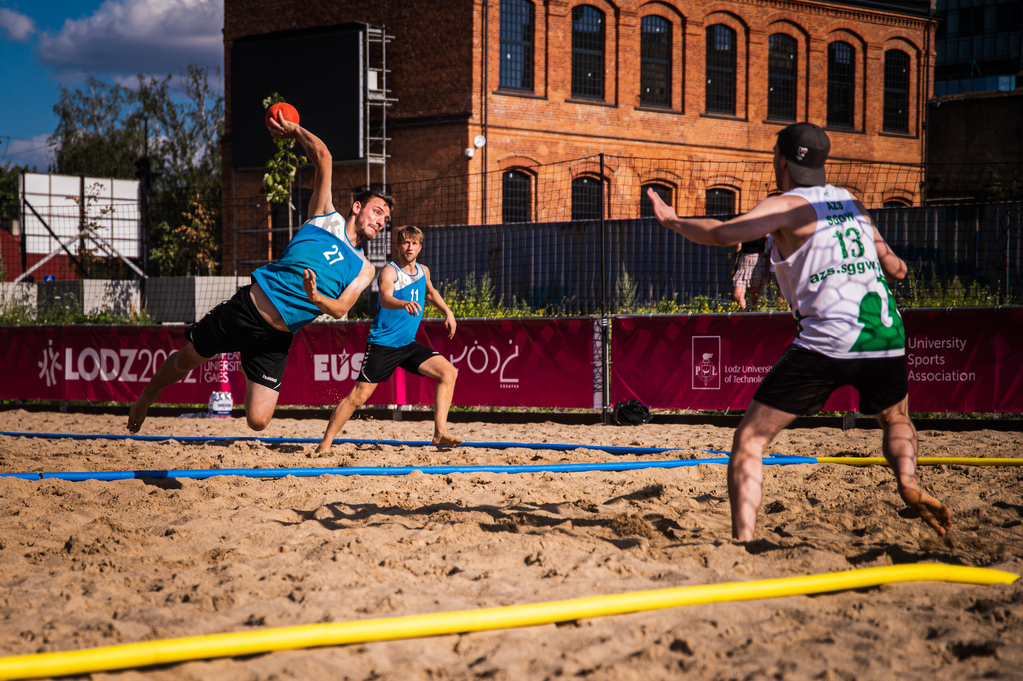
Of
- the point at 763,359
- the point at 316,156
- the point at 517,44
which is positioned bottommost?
the point at 763,359

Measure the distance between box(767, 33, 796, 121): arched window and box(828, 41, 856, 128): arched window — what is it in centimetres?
144

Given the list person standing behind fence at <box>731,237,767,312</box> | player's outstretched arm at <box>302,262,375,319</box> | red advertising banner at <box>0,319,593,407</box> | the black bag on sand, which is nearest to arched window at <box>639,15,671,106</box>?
person standing behind fence at <box>731,237,767,312</box>

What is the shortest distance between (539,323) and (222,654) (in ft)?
26.7

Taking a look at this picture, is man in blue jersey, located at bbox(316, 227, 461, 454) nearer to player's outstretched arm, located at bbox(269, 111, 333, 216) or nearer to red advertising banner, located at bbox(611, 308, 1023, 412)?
player's outstretched arm, located at bbox(269, 111, 333, 216)

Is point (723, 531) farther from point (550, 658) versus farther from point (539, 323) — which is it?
point (539, 323)

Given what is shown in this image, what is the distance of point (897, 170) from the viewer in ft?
84.6

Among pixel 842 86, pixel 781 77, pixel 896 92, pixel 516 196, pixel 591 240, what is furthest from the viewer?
pixel 896 92

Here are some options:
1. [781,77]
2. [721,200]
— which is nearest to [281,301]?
[721,200]

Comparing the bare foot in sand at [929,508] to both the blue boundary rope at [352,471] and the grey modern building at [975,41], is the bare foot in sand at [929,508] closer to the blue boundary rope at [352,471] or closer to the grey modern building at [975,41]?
the blue boundary rope at [352,471]

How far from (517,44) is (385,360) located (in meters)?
17.3

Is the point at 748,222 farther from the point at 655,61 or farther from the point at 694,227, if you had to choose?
the point at 655,61

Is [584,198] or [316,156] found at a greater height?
[584,198]

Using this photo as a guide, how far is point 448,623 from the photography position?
2771 mm

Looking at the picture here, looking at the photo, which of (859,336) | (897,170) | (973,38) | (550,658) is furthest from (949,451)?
(973,38)
